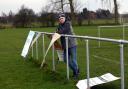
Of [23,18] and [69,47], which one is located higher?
[69,47]

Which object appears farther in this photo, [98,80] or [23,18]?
[23,18]

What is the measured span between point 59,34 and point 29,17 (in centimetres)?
6832

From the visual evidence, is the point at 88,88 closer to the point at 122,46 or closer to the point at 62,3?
the point at 122,46

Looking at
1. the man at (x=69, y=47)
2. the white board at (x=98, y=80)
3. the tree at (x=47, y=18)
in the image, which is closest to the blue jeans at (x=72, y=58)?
the man at (x=69, y=47)

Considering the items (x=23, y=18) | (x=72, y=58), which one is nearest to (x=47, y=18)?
(x=23, y=18)

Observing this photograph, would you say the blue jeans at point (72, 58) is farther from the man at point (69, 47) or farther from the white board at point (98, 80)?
the white board at point (98, 80)

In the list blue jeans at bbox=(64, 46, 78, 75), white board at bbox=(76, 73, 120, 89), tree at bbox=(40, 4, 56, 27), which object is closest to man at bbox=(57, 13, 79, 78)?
blue jeans at bbox=(64, 46, 78, 75)

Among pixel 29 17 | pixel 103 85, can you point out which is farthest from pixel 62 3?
pixel 103 85

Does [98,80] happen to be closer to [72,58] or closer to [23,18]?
[72,58]

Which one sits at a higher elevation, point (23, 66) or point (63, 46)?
point (63, 46)

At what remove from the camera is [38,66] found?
16.0 metres

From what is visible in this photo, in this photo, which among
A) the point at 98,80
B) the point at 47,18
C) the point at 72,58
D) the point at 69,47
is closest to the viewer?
the point at 98,80

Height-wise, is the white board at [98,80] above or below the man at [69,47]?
below

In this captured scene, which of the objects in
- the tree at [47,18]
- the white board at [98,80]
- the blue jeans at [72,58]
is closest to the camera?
the white board at [98,80]
